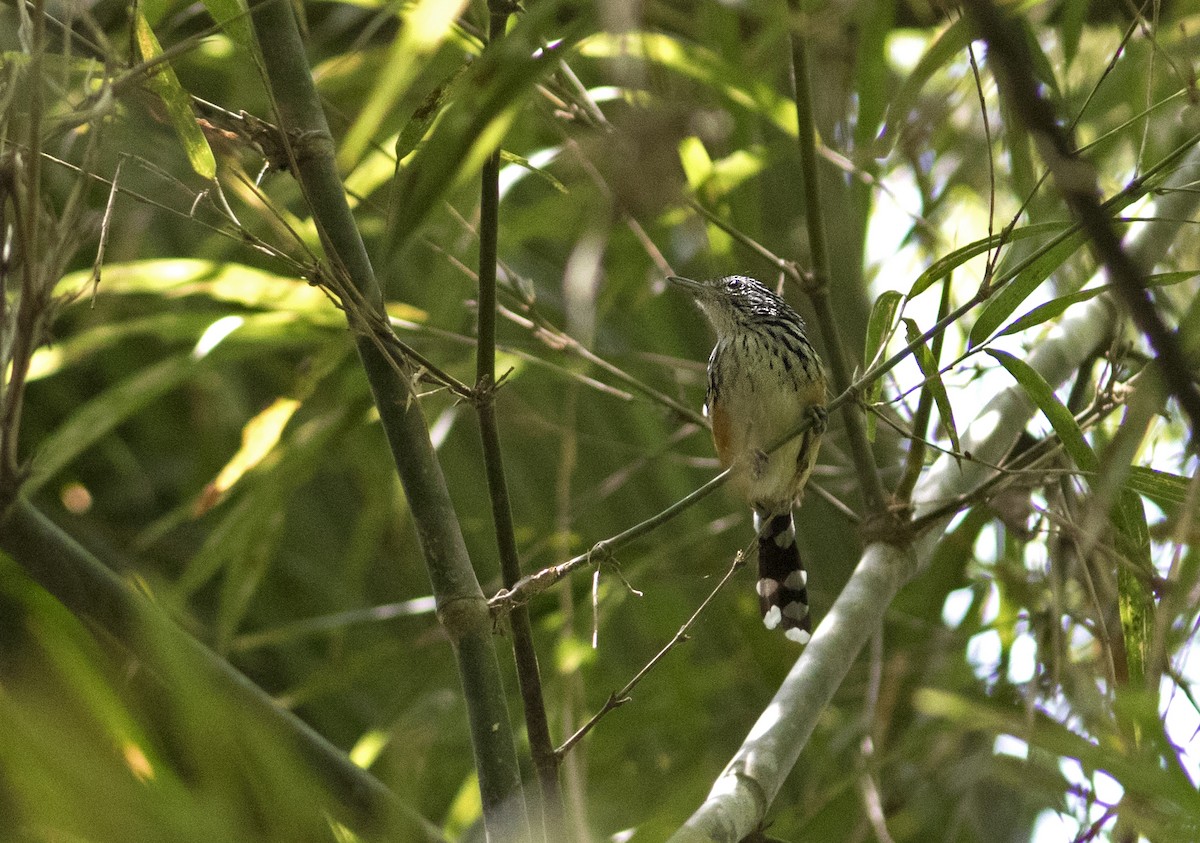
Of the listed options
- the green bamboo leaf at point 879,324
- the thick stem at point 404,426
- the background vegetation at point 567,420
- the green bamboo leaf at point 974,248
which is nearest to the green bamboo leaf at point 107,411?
the background vegetation at point 567,420

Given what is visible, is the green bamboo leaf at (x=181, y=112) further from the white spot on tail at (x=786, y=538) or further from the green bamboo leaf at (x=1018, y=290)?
the white spot on tail at (x=786, y=538)

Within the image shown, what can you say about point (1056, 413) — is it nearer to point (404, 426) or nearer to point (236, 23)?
point (404, 426)

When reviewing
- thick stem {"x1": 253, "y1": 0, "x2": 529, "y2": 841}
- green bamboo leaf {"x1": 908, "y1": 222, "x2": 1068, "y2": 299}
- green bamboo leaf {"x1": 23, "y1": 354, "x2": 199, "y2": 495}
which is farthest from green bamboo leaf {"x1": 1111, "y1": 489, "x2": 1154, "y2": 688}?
green bamboo leaf {"x1": 23, "y1": 354, "x2": 199, "y2": 495}

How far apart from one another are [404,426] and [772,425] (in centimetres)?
162

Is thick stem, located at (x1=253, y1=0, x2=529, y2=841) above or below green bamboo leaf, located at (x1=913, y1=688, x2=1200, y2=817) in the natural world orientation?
above

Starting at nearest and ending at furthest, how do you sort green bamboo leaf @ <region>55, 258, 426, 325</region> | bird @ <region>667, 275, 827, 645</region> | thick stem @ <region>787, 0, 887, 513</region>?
thick stem @ <region>787, 0, 887, 513</region> → green bamboo leaf @ <region>55, 258, 426, 325</region> → bird @ <region>667, 275, 827, 645</region>

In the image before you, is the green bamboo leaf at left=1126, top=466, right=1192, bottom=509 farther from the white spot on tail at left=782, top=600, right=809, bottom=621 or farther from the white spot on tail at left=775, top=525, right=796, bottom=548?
the white spot on tail at left=775, top=525, right=796, bottom=548

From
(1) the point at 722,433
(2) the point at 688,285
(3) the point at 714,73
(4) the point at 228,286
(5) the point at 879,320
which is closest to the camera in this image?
(5) the point at 879,320

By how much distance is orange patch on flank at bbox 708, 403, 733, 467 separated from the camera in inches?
114

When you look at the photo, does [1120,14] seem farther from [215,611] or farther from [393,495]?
[215,611]

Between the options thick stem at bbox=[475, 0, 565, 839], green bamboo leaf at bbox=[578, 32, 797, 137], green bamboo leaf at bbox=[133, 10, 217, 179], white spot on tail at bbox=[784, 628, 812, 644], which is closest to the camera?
thick stem at bbox=[475, 0, 565, 839]

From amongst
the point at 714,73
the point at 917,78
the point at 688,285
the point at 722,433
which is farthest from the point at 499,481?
the point at 688,285

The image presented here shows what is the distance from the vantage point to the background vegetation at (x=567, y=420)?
1.17 meters

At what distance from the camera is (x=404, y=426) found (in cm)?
152
